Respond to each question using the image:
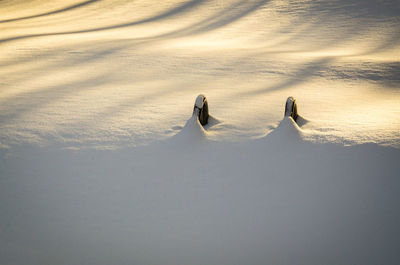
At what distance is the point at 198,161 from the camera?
1645 millimetres

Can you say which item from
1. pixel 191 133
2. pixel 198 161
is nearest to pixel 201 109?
pixel 191 133

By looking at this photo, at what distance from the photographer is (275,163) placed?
1.61 meters

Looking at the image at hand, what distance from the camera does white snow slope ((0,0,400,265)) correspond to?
128 centimetres

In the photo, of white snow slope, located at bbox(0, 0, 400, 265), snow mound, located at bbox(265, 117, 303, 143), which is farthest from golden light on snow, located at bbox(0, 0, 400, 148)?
snow mound, located at bbox(265, 117, 303, 143)

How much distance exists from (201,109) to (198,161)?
0.36 meters

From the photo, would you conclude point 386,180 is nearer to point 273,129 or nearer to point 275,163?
point 275,163

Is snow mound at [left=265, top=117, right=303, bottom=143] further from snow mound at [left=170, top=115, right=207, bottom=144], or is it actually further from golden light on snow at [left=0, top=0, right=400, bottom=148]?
snow mound at [left=170, top=115, right=207, bottom=144]

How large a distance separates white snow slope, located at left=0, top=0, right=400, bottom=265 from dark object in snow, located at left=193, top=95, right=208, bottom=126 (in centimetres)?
8

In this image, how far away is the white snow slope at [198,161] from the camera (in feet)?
4.19

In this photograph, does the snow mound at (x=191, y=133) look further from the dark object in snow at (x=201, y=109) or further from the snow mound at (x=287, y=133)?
the snow mound at (x=287, y=133)

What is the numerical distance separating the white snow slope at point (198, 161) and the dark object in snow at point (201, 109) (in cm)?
8

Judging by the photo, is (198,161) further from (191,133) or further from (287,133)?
(287,133)

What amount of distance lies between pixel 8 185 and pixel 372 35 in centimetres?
419

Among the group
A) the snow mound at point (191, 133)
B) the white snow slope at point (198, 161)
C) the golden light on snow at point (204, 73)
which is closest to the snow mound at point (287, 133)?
the white snow slope at point (198, 161)
